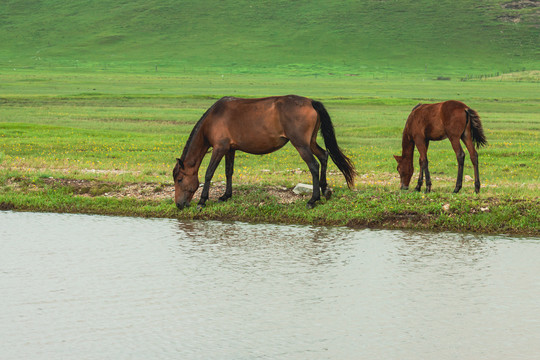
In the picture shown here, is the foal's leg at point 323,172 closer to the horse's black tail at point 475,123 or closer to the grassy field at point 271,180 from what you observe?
the grassy field at point 271,180

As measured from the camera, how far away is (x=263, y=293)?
916cm

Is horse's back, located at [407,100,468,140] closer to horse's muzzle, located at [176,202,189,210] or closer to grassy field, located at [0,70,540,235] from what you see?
grassy field, located at [0,70,540,235]

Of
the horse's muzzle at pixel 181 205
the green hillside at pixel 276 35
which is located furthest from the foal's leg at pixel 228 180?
the green hillside at pixel 276 35

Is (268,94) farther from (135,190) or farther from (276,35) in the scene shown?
(276,35)

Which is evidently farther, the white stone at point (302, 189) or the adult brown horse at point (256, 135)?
the white stone at point (302, 189)

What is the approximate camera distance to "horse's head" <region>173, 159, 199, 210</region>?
14.2 metres

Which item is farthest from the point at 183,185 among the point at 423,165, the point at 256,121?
the point at 423,165

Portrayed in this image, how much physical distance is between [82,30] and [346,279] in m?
162

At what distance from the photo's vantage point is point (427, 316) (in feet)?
27.5

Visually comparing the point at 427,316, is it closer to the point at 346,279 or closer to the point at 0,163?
the point at 346,279

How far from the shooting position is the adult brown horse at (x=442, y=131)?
14.6 m

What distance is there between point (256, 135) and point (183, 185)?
1.63 metres

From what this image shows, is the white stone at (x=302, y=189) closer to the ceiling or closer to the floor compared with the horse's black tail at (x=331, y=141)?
closer to the floor

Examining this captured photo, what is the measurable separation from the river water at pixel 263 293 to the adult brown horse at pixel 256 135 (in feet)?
4.32
